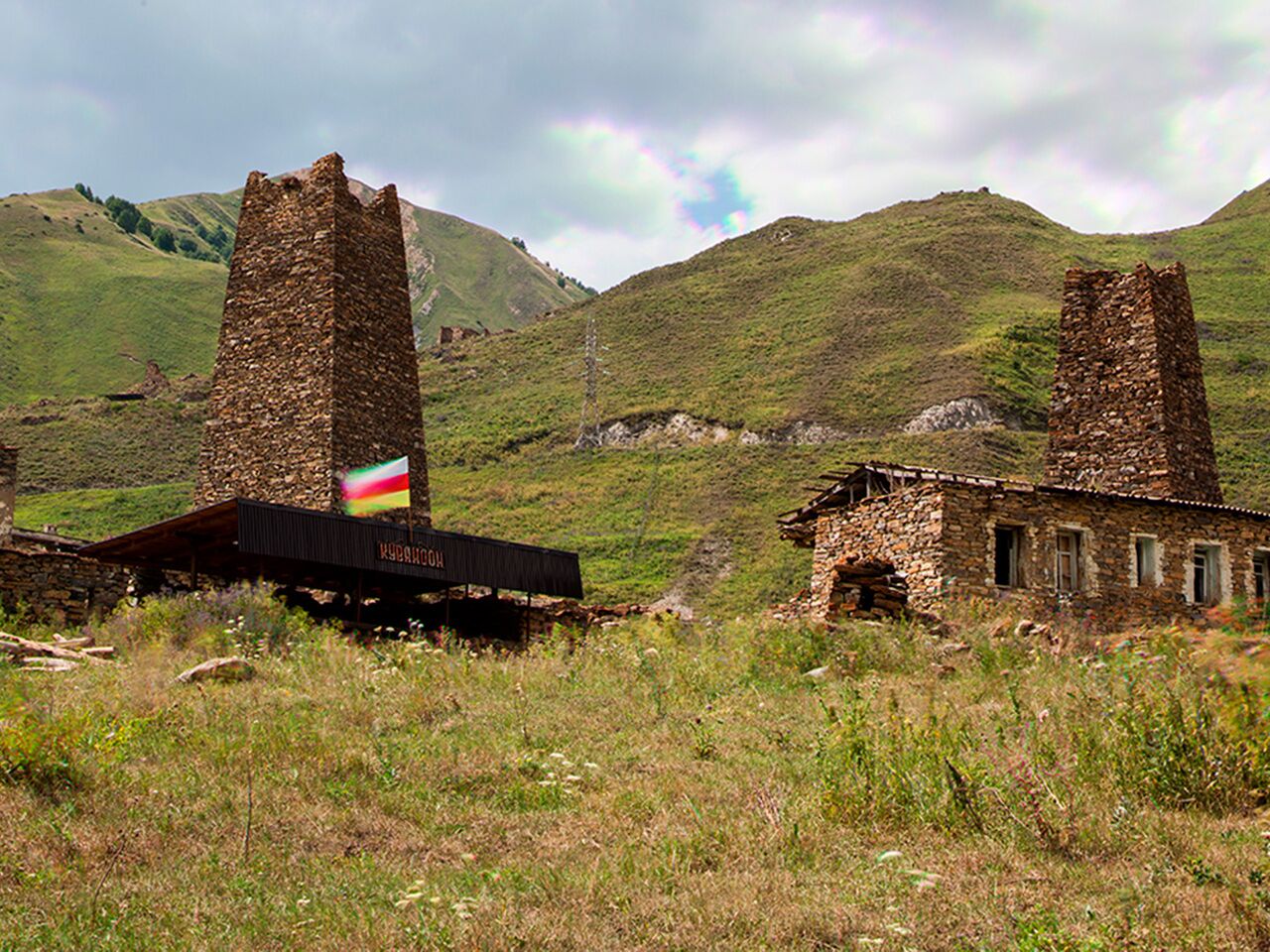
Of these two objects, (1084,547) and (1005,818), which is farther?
(1084,547)

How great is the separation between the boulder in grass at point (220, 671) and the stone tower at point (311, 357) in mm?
8267

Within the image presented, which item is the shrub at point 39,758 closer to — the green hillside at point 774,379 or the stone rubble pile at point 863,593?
the stone rubble pile at point 863,593

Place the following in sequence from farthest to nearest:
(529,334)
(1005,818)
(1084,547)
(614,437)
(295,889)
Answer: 1. (529,334)
2. (614,437)
3. (1084,547)
4. (1005,818)
5. (295,889)

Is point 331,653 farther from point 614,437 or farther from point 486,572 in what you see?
point 614,437

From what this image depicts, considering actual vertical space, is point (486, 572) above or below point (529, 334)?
below

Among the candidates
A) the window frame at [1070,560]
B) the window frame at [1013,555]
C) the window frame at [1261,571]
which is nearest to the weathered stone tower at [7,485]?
the window frame at [1013,555]

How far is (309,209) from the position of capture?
2156 centimetres

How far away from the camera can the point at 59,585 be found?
55.2 ft

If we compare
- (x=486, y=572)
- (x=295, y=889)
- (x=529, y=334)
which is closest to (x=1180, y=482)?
(x=486, y=572)

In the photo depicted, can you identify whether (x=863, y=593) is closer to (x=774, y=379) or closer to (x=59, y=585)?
(x=59, y=585)

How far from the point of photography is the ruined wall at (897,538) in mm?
17344

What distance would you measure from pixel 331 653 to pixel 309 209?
12135mm

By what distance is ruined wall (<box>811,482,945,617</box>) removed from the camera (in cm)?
1734

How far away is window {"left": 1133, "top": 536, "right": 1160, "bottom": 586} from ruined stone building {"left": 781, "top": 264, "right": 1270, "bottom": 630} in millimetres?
18
